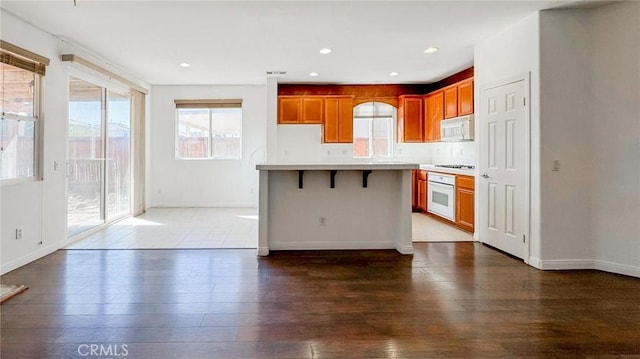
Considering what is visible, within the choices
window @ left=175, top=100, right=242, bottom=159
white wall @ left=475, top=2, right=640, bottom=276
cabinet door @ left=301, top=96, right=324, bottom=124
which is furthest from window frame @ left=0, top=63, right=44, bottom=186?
white wall @ left=475, top=2, right=640, bottom=276

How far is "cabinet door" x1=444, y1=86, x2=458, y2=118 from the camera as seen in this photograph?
6109 millimetres

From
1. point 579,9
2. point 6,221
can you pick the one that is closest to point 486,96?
point 579,9

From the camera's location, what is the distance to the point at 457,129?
19.5 feet

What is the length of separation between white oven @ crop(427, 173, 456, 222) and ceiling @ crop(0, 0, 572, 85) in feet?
6.00

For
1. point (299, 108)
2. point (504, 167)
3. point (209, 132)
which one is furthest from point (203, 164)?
point (504, 167)

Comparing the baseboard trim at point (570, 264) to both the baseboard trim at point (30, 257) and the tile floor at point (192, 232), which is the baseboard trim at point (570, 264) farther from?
the baseboard trim at point (30, 257)

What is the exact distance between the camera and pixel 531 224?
3.80 m

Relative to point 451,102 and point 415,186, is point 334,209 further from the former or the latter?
point 415,186

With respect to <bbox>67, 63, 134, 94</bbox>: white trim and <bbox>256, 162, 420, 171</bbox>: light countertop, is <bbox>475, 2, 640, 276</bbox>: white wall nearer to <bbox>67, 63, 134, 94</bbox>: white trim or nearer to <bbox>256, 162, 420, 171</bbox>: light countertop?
<bbox>256, 162, 420, 171</bbox>: light countertop

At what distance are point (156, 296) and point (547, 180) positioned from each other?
3721 millimetres

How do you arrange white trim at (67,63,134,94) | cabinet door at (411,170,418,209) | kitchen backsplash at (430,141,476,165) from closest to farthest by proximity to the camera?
white trim at (67,63,134,94), kitchen backsplash at (430,141,476,165), cabinet door at (411,170,418,209)

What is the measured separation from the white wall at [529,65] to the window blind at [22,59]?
5.07 m

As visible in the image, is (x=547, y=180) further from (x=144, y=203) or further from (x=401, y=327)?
(x=144, y=203)

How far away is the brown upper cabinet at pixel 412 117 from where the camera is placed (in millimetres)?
7398
